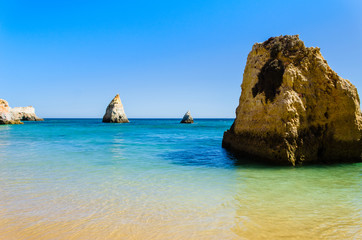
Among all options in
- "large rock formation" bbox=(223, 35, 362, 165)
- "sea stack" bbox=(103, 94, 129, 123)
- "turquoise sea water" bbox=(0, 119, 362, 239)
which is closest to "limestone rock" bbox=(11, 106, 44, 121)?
"sea stack" bbox=(103, 94, 129, 123)

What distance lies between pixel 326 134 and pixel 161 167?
6.64m

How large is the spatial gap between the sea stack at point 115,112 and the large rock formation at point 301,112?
189ft

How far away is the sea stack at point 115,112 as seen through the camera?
64.2m

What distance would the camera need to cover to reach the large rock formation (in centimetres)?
891

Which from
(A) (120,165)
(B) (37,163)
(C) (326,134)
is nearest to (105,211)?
(A) (120,165)

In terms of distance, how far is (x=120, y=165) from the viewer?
29.5ft

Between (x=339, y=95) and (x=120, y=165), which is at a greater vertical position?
(x=339, y=95)

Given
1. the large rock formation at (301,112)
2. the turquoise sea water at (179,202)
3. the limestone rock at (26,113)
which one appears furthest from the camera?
the limestone rock at (26,113)

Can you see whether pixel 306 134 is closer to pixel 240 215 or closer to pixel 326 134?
pixel 326 134

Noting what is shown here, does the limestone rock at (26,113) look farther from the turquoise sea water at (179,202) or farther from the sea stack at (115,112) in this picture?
the turquoise sea water at (179,202)

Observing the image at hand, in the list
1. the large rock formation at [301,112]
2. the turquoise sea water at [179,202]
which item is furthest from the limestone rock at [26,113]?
the large rock formation at [301,112]

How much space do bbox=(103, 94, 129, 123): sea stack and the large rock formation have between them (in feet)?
189

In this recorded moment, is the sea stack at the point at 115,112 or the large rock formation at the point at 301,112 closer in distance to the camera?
the large rock formation at the point at 301,112

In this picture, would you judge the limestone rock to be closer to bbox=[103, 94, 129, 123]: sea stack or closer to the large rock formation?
bbox=[103, 94, 129, 123]: sea stack
